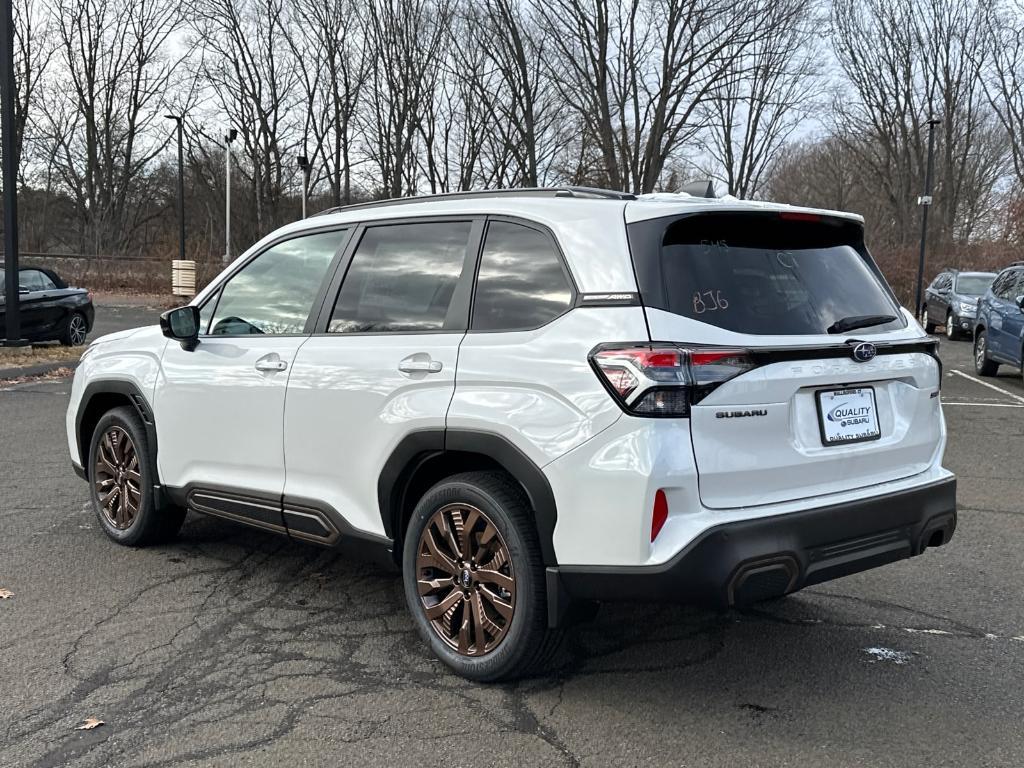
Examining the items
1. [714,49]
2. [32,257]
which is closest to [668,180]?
[714,49]

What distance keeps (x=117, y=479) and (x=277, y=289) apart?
1.67 meters

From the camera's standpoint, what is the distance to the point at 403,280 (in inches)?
156

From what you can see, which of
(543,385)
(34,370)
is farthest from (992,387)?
(34,370)

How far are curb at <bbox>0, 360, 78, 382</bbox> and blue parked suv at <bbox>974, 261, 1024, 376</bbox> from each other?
42.2 ft

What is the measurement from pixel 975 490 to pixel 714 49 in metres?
24.0

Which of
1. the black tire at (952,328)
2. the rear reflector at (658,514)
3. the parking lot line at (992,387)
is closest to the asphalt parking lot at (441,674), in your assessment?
the rear reflector at (658,514)

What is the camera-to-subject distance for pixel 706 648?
391cm

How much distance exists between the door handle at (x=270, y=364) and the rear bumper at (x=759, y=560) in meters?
1.69

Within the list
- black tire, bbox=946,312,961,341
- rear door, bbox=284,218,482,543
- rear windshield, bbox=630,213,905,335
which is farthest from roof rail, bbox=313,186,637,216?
black tire, bbox=946,312,961,341

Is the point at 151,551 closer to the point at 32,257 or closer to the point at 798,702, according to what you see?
the point at 798,702

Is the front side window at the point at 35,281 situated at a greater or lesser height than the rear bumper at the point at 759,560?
greater

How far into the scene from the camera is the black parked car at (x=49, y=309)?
16.2 m

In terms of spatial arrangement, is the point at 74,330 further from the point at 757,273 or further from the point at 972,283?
the point at 972,283

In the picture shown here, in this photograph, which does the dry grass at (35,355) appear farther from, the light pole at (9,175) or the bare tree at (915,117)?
the bare tree at (915,117)
